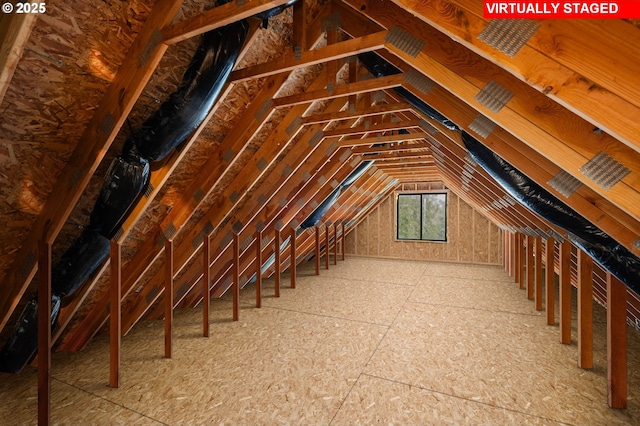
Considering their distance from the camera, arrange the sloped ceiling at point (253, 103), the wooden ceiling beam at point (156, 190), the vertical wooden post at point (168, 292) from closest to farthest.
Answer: the sloped ceiling at point (253, 103) → the wooden ceiling beam at point (156, 190) → the vertical wooden post at point (168, 292)

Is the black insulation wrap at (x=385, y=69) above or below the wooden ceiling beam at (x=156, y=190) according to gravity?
above

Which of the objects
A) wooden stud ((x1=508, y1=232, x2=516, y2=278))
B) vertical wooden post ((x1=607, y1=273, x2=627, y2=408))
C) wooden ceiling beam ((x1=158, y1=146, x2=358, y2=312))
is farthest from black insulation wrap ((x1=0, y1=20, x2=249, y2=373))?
wooden stud ((x1=508, y1=232, x2=516, y2=278))

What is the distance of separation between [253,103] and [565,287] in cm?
358

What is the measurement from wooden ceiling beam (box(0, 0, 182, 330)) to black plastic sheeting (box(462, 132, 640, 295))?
2.07 meters

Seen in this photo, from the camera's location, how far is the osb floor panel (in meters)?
2.19

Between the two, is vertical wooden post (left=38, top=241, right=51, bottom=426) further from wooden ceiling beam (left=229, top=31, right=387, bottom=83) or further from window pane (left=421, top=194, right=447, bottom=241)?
window pane (left=421, top=194, right=447, bottom=241)

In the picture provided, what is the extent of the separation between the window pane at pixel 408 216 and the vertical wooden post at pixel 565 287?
19.0ft

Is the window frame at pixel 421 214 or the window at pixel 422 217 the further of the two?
the window at pixel 422 217

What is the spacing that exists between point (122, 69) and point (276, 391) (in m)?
2.55

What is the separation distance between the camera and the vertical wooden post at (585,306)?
2.52 metres

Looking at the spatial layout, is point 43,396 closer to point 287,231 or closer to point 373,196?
point 287,231

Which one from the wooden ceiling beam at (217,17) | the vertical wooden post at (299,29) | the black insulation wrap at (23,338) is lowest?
the black insulation wrap at (23,338)

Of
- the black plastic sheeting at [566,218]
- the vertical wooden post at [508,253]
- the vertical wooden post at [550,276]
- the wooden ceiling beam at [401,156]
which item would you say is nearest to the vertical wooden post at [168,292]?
the black plastic sheeting at [566,218]

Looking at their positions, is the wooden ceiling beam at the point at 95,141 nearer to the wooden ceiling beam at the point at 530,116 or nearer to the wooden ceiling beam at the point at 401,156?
the wooden ceiling beam at the point at 530,116
